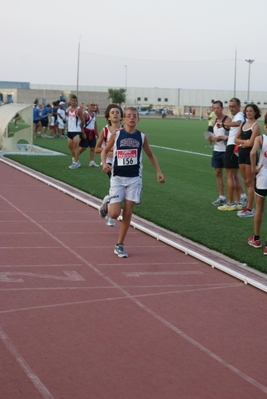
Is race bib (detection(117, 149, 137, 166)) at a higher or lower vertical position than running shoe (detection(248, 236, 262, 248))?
higher

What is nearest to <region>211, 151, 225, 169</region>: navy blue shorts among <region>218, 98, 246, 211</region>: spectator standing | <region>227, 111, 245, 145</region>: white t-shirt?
<region>218, 98, 246, 211</region>: spectator standing

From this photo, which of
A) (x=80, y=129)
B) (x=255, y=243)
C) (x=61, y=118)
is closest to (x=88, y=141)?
(x=80, y=129)

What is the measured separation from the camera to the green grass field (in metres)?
9.96

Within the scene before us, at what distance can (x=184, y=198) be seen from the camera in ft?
47.3

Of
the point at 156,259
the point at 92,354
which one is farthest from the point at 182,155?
the point at 92,354

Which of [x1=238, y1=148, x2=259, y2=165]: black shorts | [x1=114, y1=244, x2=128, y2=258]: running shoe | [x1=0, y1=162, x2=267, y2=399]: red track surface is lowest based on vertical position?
[x1=0, y1=162, x2=267, y2=399]: red track surface

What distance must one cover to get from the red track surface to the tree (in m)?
104

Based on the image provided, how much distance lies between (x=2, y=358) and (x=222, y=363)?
168 cm

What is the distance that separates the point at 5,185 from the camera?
16.0 m

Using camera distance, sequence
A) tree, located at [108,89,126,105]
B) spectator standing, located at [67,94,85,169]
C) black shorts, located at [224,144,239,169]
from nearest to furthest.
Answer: black shorts, located at [224,144,239,169]
spectator standing, located at [67,94,85,169]
tree, located at [108,89,126,105]

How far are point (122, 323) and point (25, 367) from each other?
4.45ft

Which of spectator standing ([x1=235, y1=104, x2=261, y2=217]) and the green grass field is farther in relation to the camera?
spectator standing ([x1=235, y1=104, x2=261, y2=217])

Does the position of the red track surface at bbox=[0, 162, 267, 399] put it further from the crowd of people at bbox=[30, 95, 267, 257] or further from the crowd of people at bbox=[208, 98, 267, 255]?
the crowd of people at bbox=[208, 98, 267, 255]

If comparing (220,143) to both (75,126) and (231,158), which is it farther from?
(75,126)
